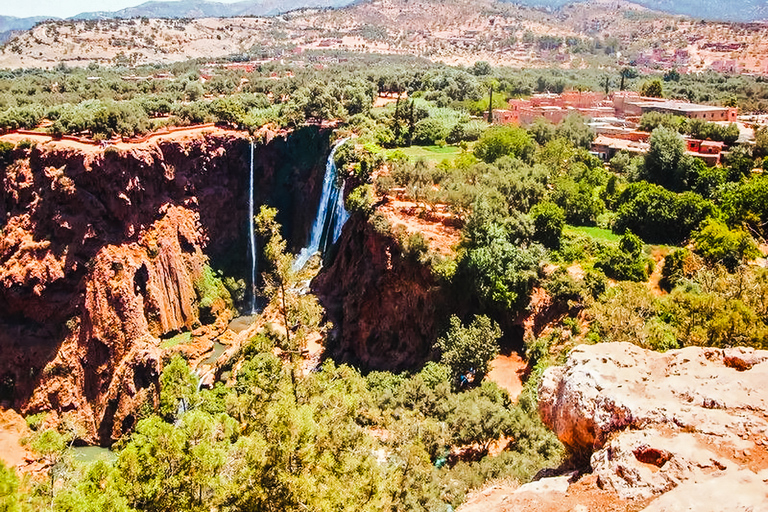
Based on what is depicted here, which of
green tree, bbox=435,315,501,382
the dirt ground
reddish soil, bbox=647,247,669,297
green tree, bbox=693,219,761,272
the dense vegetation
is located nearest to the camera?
green tree, bbox=435,315,501,382

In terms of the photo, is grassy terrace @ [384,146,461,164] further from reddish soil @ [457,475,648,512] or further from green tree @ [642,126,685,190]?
reddish soil @ [457,475,648,512]

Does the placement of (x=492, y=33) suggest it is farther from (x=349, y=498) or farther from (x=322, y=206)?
(x=349, y=498)

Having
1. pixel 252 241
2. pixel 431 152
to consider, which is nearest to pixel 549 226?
pixel 431 152

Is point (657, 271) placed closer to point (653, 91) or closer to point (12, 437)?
point (12, 437)

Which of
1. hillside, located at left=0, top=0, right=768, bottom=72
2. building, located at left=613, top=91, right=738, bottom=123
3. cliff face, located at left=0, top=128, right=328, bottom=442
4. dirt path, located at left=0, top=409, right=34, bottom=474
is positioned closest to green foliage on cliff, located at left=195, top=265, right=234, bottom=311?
cliff face, located at left=0, top=128, right=328, bottom=442

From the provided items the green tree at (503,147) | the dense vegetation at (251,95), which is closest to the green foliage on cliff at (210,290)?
the dense vegetation at (251,95)
